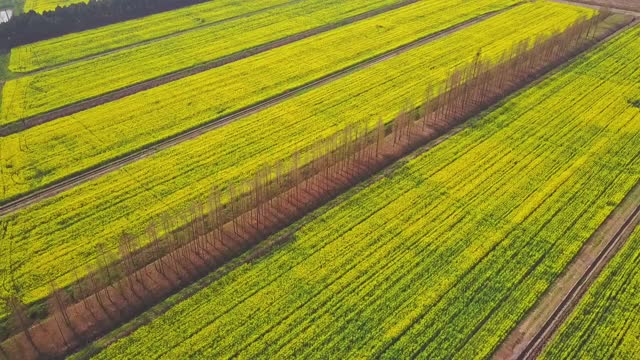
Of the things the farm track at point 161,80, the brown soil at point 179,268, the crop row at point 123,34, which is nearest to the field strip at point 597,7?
the farm track at point 161,80

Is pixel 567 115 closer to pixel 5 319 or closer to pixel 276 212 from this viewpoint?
pixel 276 212

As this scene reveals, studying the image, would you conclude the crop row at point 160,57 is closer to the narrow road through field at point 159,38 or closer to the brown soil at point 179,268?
the narrow road through field at point 159,38

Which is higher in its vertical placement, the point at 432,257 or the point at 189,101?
the point at 189,101

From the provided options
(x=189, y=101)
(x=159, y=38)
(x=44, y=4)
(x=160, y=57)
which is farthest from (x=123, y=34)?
(x=189, y=101)

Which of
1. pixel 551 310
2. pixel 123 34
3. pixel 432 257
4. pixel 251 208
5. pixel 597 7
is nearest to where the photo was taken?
pixel 551 310

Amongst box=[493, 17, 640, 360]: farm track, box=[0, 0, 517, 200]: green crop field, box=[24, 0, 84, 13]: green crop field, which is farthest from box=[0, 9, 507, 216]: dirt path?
box=[24, 0, 84, 13]: green crop field

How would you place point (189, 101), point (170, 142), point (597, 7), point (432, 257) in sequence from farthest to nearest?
point (597, 7) → point (189, 101) → point (170, 142) → point (432, 257)

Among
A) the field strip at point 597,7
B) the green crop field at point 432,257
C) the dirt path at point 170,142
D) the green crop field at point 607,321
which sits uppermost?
the field strip at point 597,7

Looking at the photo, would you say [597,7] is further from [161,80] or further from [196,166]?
[196,166]
